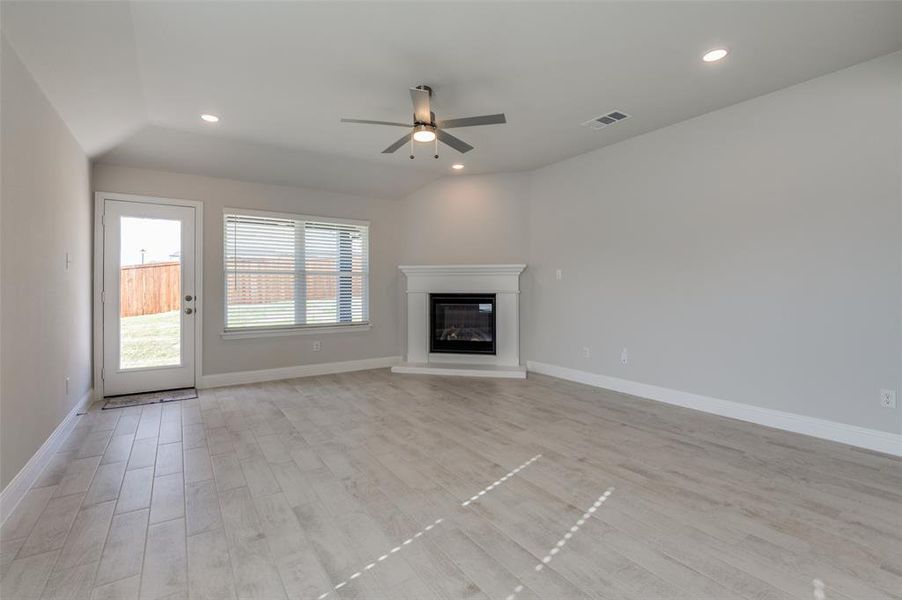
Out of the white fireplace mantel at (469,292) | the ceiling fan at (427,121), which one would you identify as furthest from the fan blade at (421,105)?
the white fireplace mantel at (469,292)

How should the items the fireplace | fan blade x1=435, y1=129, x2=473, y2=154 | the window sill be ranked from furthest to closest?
the fireplace < the window sill < fan blade x1=435, y1=129, x2=473, y2=154

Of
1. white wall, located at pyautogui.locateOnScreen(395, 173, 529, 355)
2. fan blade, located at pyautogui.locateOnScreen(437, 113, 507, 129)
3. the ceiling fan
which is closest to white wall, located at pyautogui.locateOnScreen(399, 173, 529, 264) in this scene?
white wall, located at pyautogui.locateOnScreen(395, 173, 529, 355)

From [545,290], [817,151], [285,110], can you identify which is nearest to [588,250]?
[545,290]

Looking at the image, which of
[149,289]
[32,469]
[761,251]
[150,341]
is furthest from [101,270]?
[761,251]

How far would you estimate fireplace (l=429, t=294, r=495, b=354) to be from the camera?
5.84 metres

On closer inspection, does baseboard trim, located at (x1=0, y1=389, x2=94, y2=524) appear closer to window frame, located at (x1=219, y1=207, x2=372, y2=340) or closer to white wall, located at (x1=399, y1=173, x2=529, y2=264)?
window frame, located at (x1=219, y1=207, x2=372, y2=340)

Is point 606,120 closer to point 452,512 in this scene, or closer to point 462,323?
point 462,323

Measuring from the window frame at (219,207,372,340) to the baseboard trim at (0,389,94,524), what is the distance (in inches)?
67.8

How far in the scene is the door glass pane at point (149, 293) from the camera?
451 centimetres

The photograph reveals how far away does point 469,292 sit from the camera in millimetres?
5863

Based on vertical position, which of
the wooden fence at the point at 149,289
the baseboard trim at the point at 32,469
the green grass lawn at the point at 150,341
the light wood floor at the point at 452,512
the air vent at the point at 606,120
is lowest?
the light wood floor at the point at 452,512

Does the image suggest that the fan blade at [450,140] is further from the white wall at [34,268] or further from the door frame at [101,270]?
the door frame at [101,270]

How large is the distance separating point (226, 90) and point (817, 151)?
15.5 feet

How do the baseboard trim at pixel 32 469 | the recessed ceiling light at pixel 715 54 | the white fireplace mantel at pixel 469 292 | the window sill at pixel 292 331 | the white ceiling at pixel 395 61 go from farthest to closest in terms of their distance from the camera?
1. the white fireplace mantel at pixel 469 292
2. the window sill at pixel 292 331
3. the recessed ceiling light at pixel 715 54
4. the white ceiling at pixel 395 61
5. the baseboard trim at pixel 32 469
